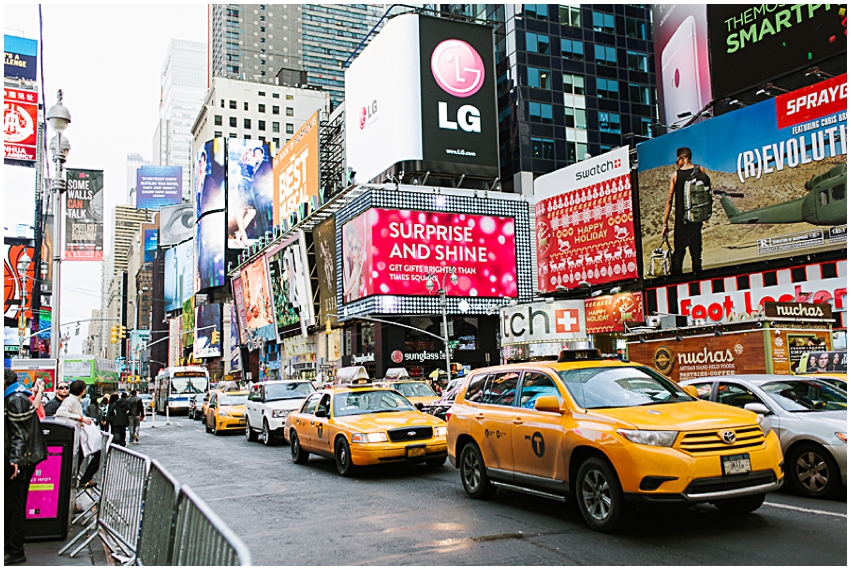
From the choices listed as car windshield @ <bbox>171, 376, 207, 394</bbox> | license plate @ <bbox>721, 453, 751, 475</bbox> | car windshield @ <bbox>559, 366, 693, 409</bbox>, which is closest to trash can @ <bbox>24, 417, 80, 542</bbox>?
car windshield @ <bbox>559, 366, 693, 409</bbox>

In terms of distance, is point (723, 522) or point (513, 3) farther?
point (513, 3)

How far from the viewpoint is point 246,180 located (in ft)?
345

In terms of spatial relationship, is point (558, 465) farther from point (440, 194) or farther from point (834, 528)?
point (440, 194)

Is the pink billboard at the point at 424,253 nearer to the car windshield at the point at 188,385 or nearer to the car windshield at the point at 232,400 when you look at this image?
the car windshield at the point at 188,385

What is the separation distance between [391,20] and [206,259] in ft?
186

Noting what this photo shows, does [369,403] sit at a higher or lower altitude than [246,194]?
lower

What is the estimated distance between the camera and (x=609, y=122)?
70.8 meters

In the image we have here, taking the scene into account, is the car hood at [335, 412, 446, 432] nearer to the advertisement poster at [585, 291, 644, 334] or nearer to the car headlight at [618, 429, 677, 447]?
the car headlight at [618, 429, 677, 447]

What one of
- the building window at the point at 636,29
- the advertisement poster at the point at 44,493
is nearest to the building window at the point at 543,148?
the building window at the point at 636,29

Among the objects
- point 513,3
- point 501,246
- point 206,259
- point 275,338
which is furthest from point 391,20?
point 206,259

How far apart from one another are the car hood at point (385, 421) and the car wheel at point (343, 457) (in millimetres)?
307

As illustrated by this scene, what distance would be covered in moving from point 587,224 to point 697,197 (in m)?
8.26

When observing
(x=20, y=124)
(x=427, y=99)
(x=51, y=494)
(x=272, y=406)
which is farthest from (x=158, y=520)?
(x=427, y=99)

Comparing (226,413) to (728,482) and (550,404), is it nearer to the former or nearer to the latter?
(550,404)
